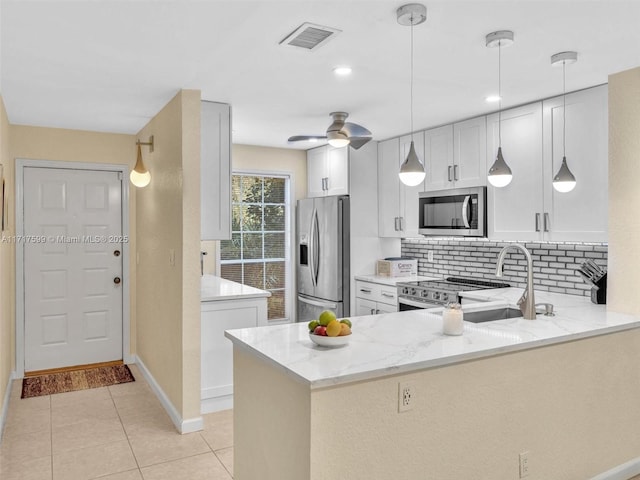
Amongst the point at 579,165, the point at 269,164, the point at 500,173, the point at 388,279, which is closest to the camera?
the point at 500,173

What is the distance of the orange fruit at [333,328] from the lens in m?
2.09

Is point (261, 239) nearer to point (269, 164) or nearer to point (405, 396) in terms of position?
point (269, 164)

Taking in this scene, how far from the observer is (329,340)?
2.08 m

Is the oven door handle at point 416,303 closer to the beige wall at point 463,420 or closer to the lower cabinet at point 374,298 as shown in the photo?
the lower cabinet at point 374,298

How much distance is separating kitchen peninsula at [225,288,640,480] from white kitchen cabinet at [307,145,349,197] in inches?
103

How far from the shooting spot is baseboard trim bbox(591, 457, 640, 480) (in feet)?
8.79

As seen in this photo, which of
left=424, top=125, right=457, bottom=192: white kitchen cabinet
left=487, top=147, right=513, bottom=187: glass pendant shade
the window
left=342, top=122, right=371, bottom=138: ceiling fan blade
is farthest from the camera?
the window

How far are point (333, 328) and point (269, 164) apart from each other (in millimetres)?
3931

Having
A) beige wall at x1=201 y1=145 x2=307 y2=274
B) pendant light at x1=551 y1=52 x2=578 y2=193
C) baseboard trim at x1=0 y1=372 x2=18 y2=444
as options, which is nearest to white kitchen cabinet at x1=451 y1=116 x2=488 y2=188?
pendant light at x1=551 y1=52 x2=578 y2=193

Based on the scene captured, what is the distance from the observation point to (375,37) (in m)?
2.45

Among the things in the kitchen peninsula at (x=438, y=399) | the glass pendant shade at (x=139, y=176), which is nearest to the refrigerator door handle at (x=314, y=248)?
the glass pendant shade at (x=139, y=176)

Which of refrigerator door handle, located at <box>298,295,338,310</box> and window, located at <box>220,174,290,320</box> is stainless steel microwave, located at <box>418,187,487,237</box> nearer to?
refrigerator door handle, located at <box>298,295,338,310</box>

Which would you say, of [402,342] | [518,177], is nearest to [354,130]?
[518,177]

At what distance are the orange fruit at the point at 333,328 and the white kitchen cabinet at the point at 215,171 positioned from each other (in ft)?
5.93
